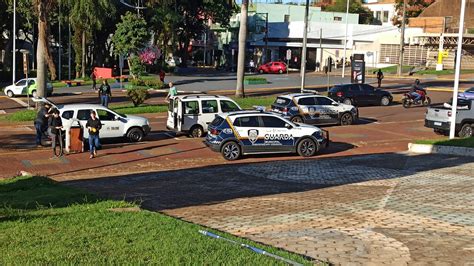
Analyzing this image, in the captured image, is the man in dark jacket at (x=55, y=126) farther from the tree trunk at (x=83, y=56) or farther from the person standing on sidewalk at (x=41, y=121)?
the tree trunk at (x=83, y=56)

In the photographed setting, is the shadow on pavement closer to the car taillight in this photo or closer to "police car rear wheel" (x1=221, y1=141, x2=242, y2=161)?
"police car rear wheel" (x1=221, y1=141, x2=242, y2=161)

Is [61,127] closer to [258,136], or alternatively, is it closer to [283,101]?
[258,136]

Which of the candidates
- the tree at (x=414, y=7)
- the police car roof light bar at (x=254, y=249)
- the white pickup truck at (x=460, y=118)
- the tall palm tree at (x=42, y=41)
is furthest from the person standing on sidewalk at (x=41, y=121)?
the tree at (x=414, y=7)

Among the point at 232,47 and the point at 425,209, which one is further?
the point at 232,47

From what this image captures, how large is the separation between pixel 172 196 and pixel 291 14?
8493 centimetres

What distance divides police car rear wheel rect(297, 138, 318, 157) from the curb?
379cm

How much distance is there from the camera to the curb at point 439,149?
1936 centimetres

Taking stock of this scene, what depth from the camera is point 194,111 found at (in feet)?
76.2

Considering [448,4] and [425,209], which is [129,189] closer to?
[425,209]

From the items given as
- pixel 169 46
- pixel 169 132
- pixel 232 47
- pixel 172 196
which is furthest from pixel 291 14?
pixel 172 196

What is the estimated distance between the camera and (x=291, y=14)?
94250 mm

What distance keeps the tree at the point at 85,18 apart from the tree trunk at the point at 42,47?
20.6 metres

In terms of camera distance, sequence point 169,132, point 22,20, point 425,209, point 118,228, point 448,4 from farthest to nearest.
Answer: point 448,4 → point 22,20 → point 169,132 → point 425,209 → point 118,228

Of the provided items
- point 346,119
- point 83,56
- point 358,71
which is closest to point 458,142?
point 346,119
